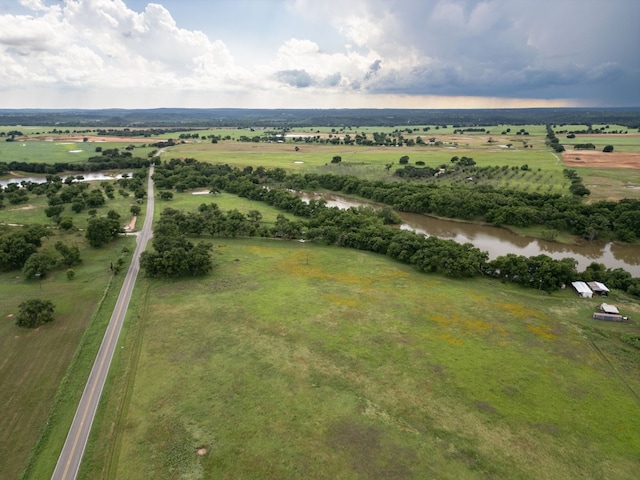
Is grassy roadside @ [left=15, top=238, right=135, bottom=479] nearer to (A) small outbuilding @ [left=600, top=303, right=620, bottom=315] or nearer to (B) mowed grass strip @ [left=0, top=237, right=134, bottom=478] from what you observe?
(B) mowed grass strip @ [left=0, top=237, right=134, bottom=478]

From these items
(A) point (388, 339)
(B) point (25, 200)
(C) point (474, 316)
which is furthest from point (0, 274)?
(C) point (474, 316)

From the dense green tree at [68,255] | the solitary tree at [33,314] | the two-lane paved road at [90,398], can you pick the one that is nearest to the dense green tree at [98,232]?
the dense green tree at [68,255]

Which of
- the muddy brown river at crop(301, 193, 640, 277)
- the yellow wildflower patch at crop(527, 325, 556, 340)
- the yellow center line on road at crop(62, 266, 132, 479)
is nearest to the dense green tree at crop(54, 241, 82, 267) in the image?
the yellow center line on road at crop(62, 266, 132, 479)

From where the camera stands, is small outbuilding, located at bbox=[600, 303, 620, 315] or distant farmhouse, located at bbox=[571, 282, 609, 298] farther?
distant farmhouse, located at bbox=[571, 282, 609, 298]

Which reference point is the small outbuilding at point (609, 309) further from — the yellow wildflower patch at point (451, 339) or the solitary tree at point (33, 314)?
the solitary tree at point (33, 314)

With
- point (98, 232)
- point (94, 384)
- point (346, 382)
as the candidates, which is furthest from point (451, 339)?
point (98, 232)

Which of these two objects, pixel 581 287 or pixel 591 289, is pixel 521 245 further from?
pixel 591 289
